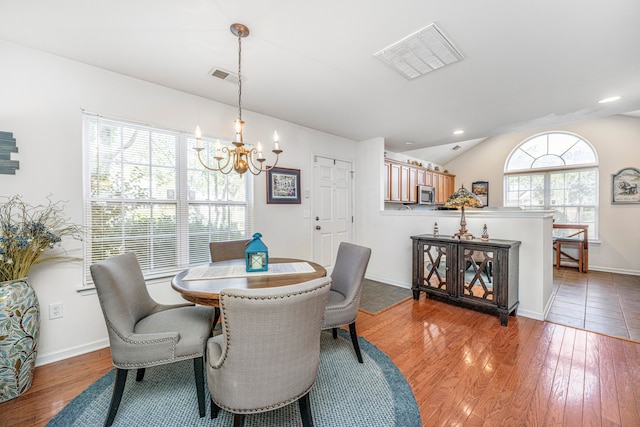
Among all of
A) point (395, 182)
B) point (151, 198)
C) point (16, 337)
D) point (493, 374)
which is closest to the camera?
point (16, 337)

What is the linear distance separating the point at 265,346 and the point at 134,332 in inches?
39.2

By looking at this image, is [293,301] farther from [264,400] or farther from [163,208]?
[163,208]

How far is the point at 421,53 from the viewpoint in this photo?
2.07m

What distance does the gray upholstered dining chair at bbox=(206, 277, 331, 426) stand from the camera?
3.63 feet

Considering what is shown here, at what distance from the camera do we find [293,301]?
44.6 inches

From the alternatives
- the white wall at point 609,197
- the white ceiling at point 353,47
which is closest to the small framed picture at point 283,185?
→ the white ceiling at point 353,47

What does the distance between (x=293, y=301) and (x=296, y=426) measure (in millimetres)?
902

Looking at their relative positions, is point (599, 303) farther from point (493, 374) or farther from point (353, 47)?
point (353, 47)

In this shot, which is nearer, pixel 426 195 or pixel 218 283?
pixel 218 283

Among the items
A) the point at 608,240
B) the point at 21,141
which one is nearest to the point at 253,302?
the point at 21,141

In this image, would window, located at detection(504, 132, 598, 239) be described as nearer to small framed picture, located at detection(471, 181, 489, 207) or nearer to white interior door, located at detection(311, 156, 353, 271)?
small framed picture, located at detection(471, 181, 489, 207)

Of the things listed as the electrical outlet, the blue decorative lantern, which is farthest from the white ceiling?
the electrical outlet

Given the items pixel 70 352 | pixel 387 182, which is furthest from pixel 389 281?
pixel 70 352

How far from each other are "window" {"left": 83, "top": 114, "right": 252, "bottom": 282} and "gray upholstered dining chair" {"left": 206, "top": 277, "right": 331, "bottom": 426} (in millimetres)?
1745
